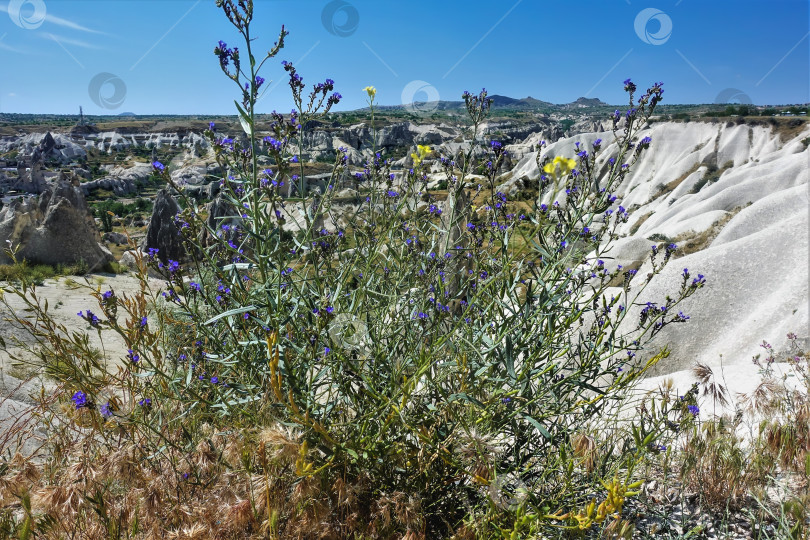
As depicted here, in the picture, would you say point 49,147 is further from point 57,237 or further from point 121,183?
point 57,237

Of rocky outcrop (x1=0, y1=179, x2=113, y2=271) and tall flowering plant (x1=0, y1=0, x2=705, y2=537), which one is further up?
tall flowering plant (x1=0, y1=0, x2=705, y2=537)

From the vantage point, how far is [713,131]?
54562mm

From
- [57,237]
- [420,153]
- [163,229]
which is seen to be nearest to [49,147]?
[163,229]

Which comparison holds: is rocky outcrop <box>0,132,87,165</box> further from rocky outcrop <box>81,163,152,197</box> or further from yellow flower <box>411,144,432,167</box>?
yellow flower <box>411,144,432,167</box>

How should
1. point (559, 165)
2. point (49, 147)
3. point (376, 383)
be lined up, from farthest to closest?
point (49, 147)
point (376, 383)
point (559, 165)

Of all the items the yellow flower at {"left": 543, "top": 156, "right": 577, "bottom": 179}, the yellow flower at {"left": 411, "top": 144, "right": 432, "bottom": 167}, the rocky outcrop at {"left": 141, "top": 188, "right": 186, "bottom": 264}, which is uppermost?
the yellow flower at {"left": 411, "top": 144, "right": 432, "bottom": 167}

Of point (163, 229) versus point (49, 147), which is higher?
point (49, 147)

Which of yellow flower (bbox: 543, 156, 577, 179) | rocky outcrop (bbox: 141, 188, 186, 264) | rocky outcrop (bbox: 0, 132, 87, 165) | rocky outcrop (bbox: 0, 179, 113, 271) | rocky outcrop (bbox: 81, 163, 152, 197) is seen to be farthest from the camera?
rocky outcrop (bbox: 0, 132, 87, 165)

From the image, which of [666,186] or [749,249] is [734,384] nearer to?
[749,249]

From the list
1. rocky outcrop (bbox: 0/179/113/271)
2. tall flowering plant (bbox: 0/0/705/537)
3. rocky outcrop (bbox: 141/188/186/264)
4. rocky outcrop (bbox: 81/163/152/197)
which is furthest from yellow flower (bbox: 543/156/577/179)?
rocky outcrop (bbox: 81/163/152/197)

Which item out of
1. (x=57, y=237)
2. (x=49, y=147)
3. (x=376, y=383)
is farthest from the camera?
(x=49, y=147)

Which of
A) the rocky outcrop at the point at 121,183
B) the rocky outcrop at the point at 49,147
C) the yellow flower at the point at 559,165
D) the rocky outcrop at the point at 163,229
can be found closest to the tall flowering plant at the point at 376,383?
the yellow flower at the point at 559,165

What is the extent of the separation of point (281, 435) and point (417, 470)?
0.88 meters

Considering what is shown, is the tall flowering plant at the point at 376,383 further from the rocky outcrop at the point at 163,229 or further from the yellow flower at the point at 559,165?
the rocky outcrop at the point at 163,229
